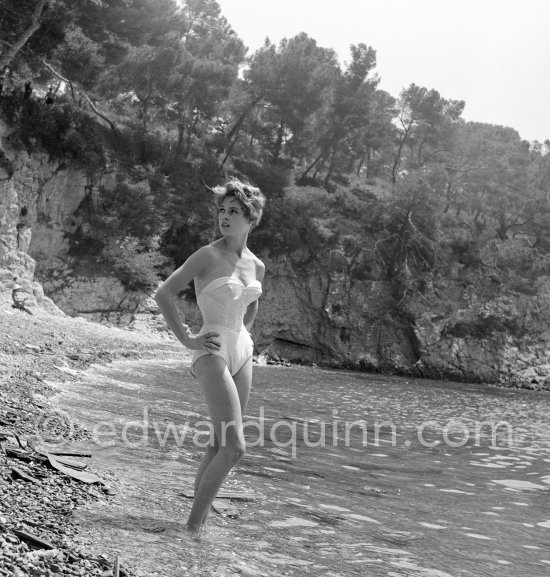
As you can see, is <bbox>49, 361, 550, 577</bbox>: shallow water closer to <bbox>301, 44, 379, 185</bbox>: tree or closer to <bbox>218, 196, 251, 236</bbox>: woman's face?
<bbox>218, 196, 251, 236</bbox>: woman's face

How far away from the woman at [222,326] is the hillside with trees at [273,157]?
22857mm

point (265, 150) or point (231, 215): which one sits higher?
point (265, 150)

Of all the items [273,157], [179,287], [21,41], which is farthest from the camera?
[273,157]

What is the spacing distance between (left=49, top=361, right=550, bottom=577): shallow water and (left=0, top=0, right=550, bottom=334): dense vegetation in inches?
785

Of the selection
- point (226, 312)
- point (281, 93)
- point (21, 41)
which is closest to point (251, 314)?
point (226, 312)

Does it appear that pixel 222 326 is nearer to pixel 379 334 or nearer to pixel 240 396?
pixel 240 396

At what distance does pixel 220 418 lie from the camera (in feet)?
12.6

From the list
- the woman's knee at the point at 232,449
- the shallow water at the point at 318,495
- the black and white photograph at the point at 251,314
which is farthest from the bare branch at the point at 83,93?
the woman's knee at the point at 232,449

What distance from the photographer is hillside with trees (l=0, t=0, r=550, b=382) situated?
1125 inches

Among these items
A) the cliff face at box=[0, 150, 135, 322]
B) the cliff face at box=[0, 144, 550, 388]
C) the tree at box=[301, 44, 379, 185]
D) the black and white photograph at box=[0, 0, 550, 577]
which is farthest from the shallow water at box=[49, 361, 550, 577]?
the tree at box=[301, 44, 379, 185]

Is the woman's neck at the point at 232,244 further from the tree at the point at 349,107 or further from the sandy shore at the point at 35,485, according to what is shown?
the tree at the point at 349,107

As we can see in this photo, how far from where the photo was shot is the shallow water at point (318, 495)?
12.6 feet

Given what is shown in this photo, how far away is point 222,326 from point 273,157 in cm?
3783

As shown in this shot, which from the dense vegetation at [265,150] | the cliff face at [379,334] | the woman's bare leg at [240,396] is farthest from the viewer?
the cliff face at [379,334]
